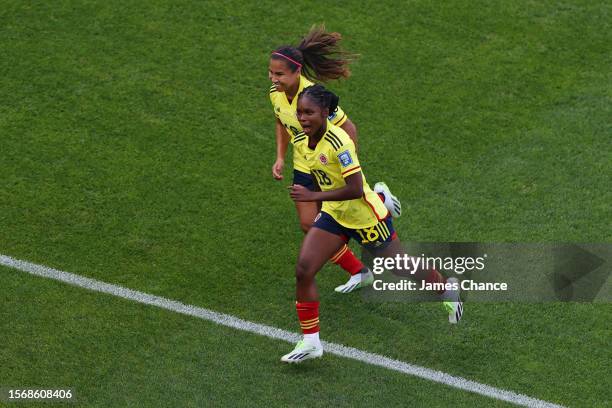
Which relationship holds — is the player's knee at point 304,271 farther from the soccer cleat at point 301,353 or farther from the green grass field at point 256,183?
the green grass field at point 256,183

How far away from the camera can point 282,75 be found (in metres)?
8.60

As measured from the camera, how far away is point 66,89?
1143 centimetres

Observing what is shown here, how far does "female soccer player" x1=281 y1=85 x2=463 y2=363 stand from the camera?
7.93 metres

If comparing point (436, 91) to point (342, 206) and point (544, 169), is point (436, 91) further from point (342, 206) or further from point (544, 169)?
point (342, 206)

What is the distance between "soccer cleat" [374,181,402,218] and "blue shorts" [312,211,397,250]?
998 mm

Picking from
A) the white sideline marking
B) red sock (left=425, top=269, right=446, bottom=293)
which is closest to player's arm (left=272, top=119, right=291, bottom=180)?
the white sideline marking

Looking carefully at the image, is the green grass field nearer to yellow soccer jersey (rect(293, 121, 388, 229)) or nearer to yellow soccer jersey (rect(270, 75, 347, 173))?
yellow soccer jersey (rect(293, 121, 388, 229))

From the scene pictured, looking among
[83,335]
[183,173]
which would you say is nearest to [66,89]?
[183,173]

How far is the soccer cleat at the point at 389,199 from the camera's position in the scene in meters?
9.41

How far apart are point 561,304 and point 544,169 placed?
2.03 m

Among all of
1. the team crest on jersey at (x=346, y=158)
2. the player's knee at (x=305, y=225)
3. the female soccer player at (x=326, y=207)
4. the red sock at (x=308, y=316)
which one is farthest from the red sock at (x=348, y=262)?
the team crest on jersey at (x=346, y=158)

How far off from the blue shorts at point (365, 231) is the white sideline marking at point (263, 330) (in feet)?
2.90

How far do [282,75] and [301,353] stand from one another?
226 cm

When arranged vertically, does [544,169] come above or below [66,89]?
below
